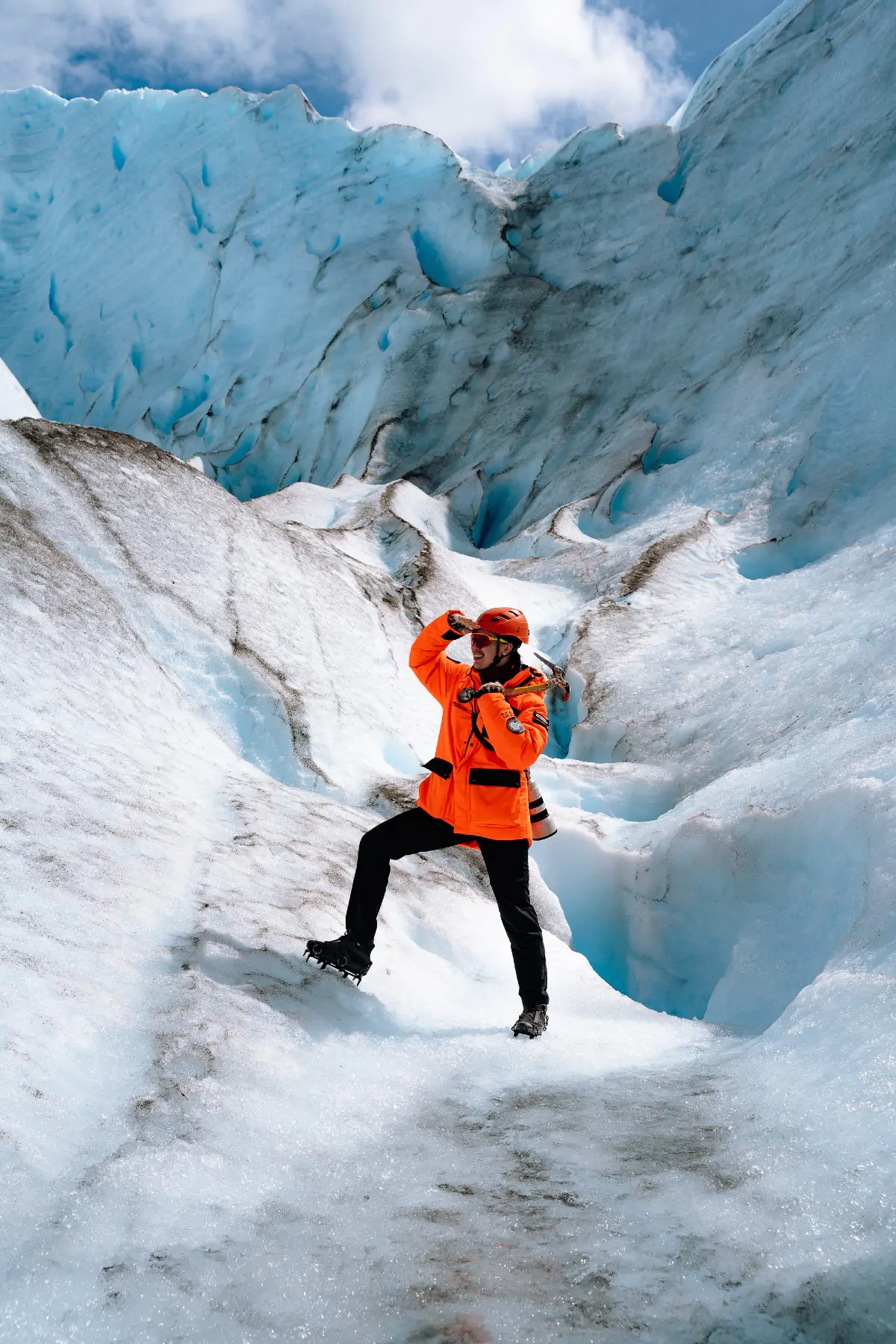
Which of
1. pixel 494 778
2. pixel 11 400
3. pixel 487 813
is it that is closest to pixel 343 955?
pixel 487 813

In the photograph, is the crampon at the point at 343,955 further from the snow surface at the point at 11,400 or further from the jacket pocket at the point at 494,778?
the snow surface at the point at 11,400

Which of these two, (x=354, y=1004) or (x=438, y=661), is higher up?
(x=438, y=661)

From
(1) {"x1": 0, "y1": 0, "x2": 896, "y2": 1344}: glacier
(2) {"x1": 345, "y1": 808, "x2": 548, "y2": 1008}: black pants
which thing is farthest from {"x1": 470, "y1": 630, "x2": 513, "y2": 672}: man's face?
(1) {"x1": 0, "y1": 0, "x2": 896, "y2": 1344}: glacier

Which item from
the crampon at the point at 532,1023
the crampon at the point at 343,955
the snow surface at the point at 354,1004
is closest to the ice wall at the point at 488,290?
the snow surface at the point at 354,1004

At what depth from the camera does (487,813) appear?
136 inches

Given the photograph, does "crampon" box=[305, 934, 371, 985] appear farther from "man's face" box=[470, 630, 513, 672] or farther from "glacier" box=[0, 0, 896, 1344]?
"man's face" box=[470, 630, 513, 672]

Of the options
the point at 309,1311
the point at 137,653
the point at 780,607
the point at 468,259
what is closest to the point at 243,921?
the point at 309,1311

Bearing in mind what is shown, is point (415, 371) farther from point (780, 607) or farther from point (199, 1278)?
point (199, 1278)

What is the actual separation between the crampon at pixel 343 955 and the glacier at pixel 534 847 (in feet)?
0.26

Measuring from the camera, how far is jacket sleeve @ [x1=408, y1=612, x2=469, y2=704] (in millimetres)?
3748

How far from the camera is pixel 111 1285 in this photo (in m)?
1.76

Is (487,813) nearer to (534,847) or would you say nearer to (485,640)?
(485,640)

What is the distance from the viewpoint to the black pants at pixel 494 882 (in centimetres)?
346

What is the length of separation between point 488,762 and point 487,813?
0.60ft
